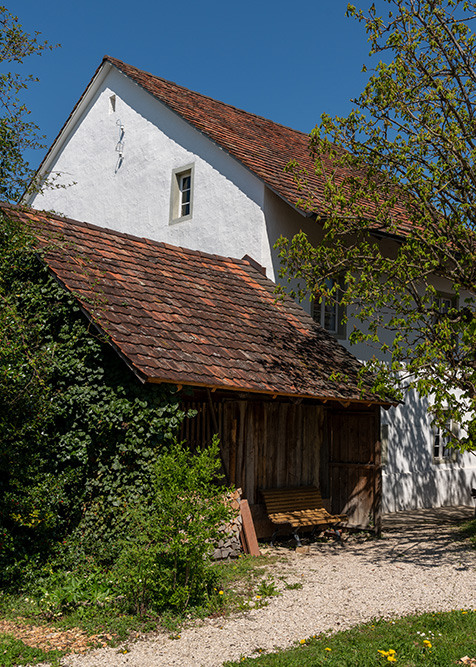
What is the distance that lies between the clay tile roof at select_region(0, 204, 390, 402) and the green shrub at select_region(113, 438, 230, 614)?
4.96ft

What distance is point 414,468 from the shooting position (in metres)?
16.2

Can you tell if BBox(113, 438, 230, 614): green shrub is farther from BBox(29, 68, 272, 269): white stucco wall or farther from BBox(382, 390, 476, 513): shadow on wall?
BBox(382, 390, 476, 513): shadow on wall

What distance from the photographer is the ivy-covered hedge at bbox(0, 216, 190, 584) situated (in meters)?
7.96

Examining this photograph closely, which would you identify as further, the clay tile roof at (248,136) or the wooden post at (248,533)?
the clay tile roof at (248,136)

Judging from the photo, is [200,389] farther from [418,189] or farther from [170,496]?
[418,189]

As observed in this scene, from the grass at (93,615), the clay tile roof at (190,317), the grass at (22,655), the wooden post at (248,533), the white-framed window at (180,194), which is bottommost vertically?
the grass at (22,655)

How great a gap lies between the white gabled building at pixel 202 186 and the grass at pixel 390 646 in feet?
26.9

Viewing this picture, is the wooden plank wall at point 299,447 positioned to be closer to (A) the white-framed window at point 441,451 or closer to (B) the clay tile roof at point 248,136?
(B) the clay tile roof at point 248,136

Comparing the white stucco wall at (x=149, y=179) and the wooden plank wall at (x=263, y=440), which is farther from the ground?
the white stucco wall at (x=149, y=179)

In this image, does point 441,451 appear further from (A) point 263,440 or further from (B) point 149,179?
(B) point 149,179

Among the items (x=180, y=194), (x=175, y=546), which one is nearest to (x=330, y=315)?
(x=180, y=194)

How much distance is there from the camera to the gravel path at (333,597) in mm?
6027

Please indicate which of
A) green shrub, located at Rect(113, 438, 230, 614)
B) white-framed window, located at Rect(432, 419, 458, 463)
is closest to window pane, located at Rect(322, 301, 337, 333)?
white-framed window, located at Rect(432, 419, 458, 463)

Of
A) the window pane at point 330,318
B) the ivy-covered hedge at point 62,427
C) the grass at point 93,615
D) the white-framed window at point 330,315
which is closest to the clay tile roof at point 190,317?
the ivy-covered hedge at point 62,427
